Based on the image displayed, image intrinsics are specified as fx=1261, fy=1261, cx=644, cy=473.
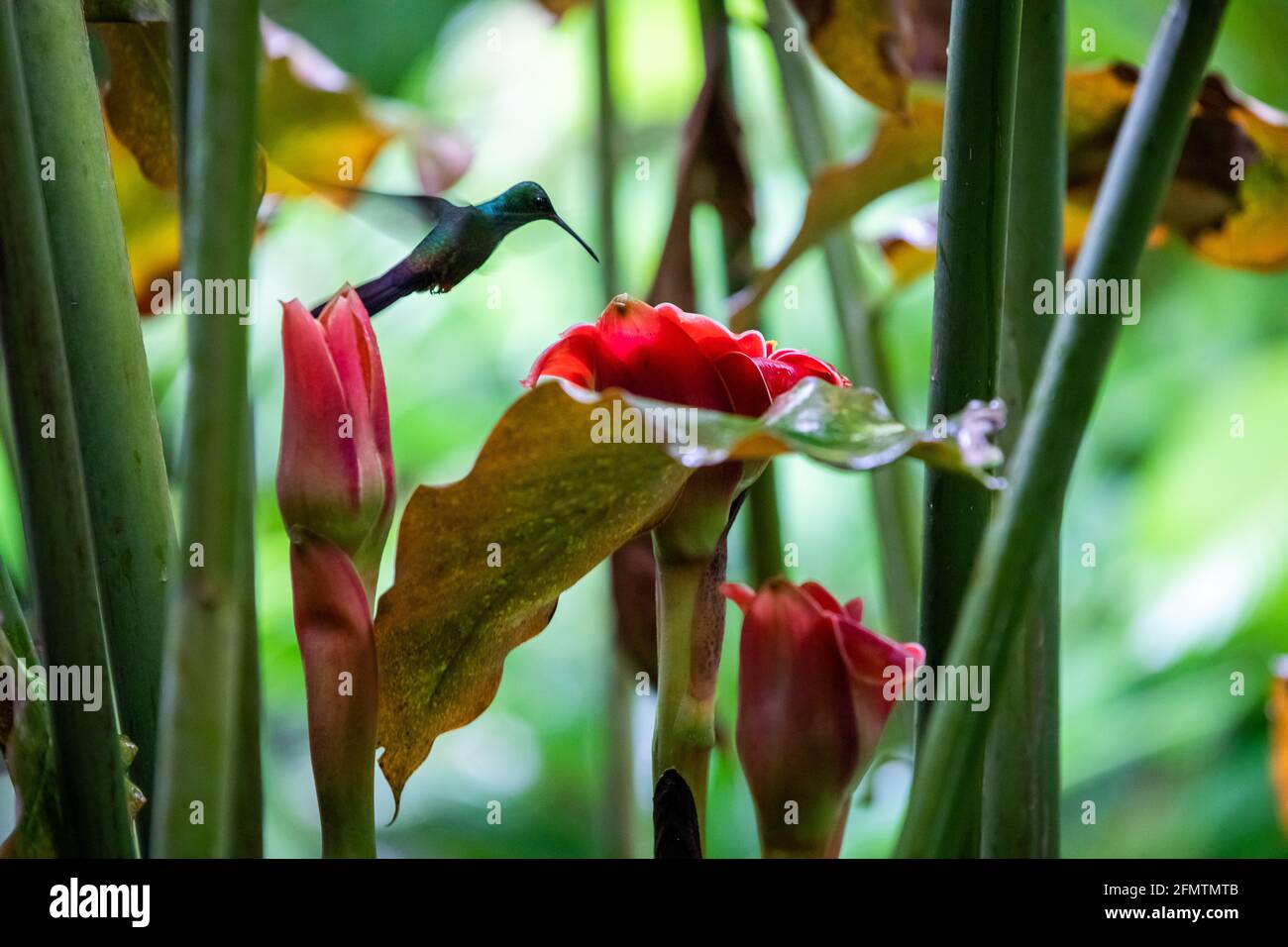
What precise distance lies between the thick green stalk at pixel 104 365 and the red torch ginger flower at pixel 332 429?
0.04 metres

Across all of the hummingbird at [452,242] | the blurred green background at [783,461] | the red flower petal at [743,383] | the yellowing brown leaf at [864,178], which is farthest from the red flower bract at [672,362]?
the blurred green background at [783,461]

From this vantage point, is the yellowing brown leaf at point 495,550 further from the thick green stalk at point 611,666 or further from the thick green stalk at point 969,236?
the thick green stalk at point 611,666

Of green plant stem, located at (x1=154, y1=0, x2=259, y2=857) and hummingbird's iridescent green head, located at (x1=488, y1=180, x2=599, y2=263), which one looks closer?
green plant stem, located at (x1=154, y1=0, x2=259, y2=857)

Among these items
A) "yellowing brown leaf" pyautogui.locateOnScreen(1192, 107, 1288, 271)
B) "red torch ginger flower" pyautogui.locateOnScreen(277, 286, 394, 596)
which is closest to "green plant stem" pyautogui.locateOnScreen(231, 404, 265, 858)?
"red torch ginger flower" pyautogui.locateOnScreen(277, 286, 394, 596)

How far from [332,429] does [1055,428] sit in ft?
0.42

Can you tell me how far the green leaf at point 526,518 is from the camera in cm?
20

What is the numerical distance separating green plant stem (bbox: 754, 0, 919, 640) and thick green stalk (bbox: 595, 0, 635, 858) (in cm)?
8

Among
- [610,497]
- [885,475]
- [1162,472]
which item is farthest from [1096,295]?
[1162,472]

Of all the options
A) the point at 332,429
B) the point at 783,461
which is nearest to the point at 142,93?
the point at 332,429

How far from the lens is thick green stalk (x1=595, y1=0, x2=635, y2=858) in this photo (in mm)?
526

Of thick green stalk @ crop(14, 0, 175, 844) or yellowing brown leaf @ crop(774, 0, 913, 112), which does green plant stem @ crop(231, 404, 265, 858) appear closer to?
thick green stalk @ crop(14, 0, 175, 844)
